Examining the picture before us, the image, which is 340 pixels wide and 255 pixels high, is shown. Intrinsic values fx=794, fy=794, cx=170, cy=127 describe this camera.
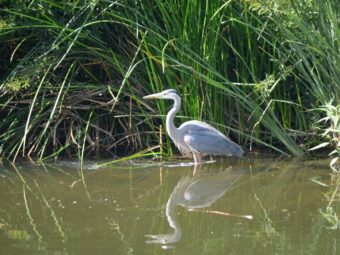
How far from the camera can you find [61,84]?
28.9 feet

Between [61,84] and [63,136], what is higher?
[61,84]

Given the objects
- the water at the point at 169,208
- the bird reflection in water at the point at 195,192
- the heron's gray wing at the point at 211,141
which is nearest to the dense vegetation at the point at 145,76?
the heron's gray wing at the point at 211,141

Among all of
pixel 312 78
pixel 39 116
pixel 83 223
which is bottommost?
pixel 83 223

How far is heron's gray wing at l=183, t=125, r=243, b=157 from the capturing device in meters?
8.17

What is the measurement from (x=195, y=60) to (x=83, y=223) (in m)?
2.64

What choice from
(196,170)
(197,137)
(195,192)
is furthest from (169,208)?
(197,137)

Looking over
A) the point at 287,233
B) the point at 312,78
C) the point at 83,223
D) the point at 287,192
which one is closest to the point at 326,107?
the point at 312,78

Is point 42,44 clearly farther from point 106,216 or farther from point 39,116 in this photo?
point 106,216

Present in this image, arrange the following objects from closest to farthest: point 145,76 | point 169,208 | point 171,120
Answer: point 169,208
point 171,120
point 145,76

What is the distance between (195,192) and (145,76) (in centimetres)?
208

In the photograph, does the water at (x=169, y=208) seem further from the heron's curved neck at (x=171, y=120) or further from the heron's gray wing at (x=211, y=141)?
the heron's curved neck at (x=171, y=120)

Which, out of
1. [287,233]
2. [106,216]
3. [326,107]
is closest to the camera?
[287,233]

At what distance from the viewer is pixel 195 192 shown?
7242 mm

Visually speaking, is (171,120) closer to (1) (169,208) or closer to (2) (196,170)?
(2) (196,170)
